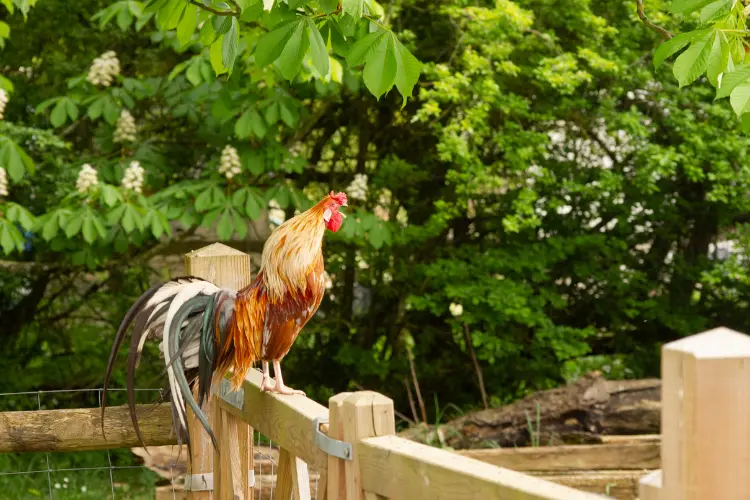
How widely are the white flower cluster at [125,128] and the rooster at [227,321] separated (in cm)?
316

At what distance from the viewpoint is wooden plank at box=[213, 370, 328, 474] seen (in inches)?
76.9

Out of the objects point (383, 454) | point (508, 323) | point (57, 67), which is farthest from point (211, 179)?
point (383, 454)

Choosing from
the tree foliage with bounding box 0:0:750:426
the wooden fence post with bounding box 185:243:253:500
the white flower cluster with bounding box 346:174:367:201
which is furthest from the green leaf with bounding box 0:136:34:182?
the wooden fence post with bounding box 185:243:253:500

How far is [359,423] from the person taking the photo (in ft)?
5.52

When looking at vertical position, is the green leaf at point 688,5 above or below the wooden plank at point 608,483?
above


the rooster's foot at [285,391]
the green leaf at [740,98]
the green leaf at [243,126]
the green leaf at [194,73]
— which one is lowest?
the rooster's foot at [285,391]

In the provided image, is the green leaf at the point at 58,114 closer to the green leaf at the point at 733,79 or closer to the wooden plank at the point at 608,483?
the wooden plank at the point at 608,483

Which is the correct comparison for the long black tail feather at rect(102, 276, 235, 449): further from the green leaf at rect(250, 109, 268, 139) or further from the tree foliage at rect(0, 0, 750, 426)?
the green leaf at rect(250, 109, 268, 139)

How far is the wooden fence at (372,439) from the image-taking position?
1.00 m

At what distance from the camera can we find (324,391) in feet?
22.9

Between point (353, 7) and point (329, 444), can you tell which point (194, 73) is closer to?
point (353, 7)

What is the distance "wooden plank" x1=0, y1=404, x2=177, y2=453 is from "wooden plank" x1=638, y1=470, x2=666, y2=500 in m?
1.81

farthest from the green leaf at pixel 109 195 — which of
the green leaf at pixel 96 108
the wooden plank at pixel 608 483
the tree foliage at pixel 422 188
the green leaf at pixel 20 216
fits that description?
the wooden plank at pixel 608 483

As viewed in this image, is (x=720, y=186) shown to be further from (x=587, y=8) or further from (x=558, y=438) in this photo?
(x=558, y=438)
